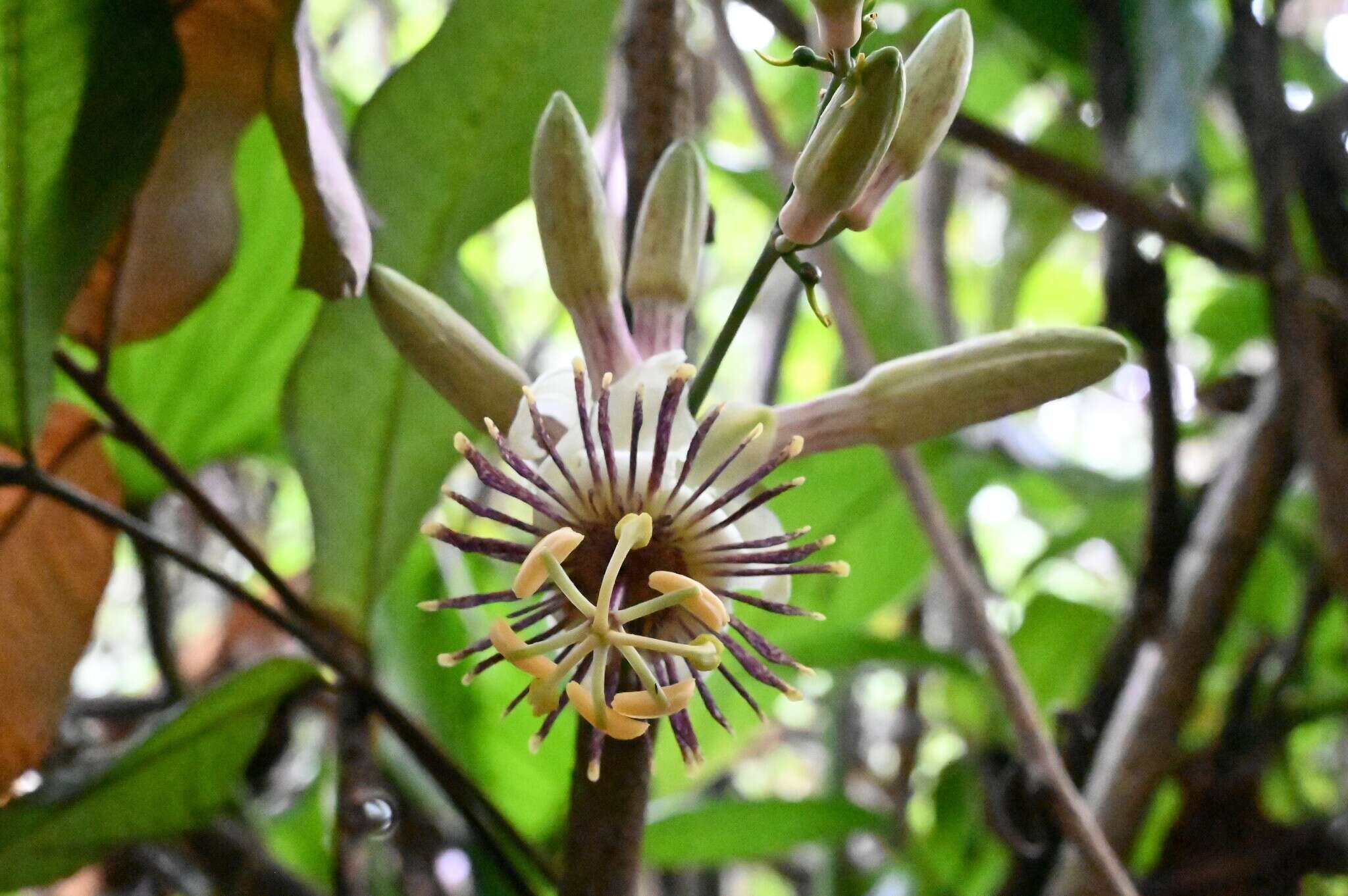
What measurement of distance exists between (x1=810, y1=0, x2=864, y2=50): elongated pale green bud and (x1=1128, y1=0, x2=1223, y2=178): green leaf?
1.24 ft

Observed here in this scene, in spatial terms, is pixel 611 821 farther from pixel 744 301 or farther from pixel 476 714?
pixel 476 714

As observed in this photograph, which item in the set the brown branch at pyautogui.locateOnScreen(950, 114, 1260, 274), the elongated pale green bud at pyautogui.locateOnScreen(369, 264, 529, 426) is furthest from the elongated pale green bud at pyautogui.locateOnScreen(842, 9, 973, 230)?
the brown branch at pyautogui.locateOnScreen(950, 114, 1260, 274)

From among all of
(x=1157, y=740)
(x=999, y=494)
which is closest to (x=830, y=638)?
(x=1157, y=740)

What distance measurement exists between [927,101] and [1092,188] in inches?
14.6

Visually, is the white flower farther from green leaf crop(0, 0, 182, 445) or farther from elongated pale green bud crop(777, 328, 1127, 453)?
green leaf crop(0, 0, 182, 445)

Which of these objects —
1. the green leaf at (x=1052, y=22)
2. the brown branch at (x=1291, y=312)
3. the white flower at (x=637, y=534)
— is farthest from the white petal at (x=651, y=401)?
the green leaf at (x=1052, y=22)

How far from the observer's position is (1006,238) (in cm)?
96

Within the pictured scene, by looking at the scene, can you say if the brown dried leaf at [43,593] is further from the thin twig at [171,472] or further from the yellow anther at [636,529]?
the yellow anther at [636,529]

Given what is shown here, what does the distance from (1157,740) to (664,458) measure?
418mm

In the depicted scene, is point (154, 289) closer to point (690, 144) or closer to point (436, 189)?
point (436, 189)

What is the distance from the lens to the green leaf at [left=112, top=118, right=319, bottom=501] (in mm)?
607

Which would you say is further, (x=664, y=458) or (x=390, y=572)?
(x=390, y=572)

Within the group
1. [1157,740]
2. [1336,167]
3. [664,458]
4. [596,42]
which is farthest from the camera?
[1336,167]

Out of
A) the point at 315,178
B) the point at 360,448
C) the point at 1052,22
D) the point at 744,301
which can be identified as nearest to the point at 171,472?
the point at 360,448
